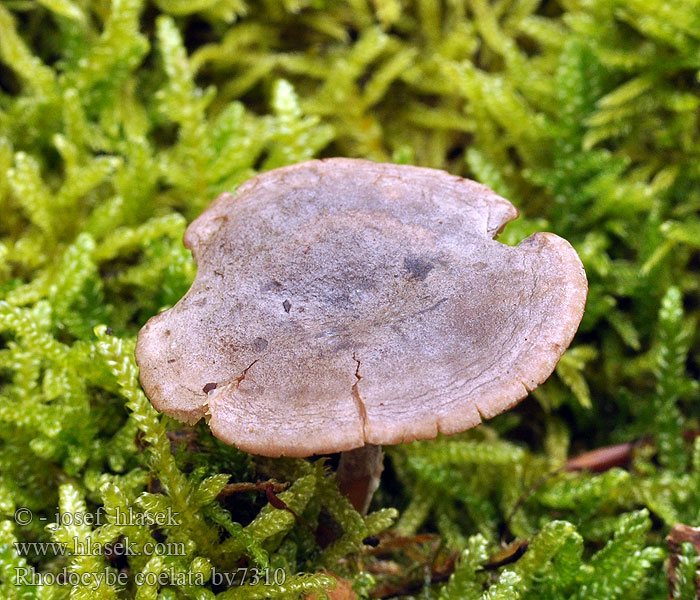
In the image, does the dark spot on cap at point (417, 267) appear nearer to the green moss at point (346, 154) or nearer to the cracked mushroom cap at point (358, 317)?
the cracked mushroom cap at point (358, 317)

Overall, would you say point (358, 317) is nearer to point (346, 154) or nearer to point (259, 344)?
point (259, 344)

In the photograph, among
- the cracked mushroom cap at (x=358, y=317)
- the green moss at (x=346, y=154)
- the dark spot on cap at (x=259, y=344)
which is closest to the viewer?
the cracked mushroom cap at (x=358, y=317)

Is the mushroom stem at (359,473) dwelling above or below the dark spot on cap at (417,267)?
below

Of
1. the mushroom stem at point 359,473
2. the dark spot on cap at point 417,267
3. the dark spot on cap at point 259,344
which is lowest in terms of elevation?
the mushroom stem at point 359,473

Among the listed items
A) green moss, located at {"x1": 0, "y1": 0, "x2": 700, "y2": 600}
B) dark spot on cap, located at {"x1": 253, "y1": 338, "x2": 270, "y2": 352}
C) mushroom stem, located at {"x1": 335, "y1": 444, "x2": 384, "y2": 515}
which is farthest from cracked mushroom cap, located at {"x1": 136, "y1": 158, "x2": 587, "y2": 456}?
mushroom stem, located at {"x1": 335, "y1": 444, "x2": 384, "y2": 515}

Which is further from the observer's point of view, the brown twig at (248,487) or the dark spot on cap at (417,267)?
the brown twig at (248,487)

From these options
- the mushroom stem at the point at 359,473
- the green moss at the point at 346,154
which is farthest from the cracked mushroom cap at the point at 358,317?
the mushroom stem at the point at 359,473

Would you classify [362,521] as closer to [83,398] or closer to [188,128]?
[83,398]

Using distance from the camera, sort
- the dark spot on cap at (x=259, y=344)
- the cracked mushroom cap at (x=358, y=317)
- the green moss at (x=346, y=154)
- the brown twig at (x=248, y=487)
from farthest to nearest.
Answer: the green moss at (x=346, y=154) < the brown twig at (x=248, y=487) < the dark spot on cap at (x=259, y=344) < the cracked mushroom cap at (x=358, y=317)

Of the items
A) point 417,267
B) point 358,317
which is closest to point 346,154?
point 417,267
